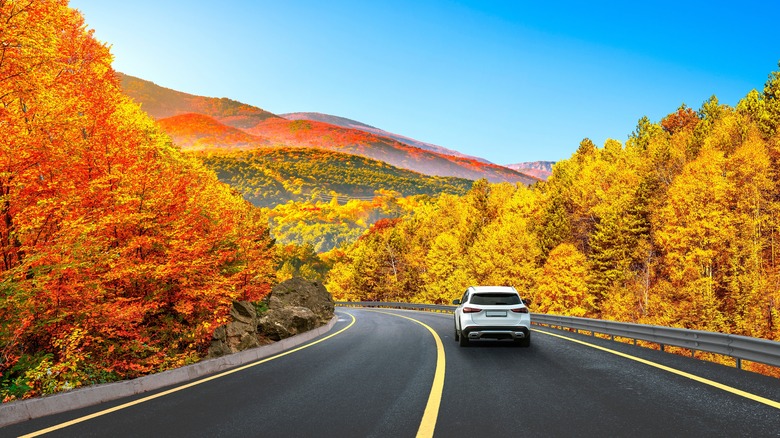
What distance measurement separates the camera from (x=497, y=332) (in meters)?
13.7

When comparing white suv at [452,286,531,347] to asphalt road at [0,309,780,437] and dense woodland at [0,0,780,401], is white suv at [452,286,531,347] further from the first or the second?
dense woodland at [0,0,780,401]

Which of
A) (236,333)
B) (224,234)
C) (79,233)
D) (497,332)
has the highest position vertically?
(79,233)

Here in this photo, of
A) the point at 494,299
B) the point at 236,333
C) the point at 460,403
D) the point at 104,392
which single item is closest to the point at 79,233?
the point at 104,392

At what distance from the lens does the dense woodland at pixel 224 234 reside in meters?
9.27

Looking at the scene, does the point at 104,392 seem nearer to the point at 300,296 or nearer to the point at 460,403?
the point at 460,403

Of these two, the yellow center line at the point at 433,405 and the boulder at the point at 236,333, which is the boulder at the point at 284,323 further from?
the yellow center line at the point at 433,405

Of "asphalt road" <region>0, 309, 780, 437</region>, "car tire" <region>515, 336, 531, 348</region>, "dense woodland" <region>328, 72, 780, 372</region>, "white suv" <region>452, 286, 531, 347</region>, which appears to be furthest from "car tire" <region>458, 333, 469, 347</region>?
"dense woodland" <region>328, 72, 780, 372</region>

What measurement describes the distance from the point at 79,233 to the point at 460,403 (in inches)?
302

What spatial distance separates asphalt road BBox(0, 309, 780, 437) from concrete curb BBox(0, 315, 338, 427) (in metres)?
0.24

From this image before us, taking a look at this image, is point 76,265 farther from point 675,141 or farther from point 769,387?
point 675,141

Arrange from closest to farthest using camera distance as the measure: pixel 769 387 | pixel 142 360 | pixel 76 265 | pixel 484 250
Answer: pixel 769 387, pixel 76 265, pixel 142 360, pixel 484 250

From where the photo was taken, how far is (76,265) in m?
8.67

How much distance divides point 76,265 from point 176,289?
529 centimetres

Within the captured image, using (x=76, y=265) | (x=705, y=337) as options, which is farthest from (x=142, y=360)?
(x=705, y=337)
